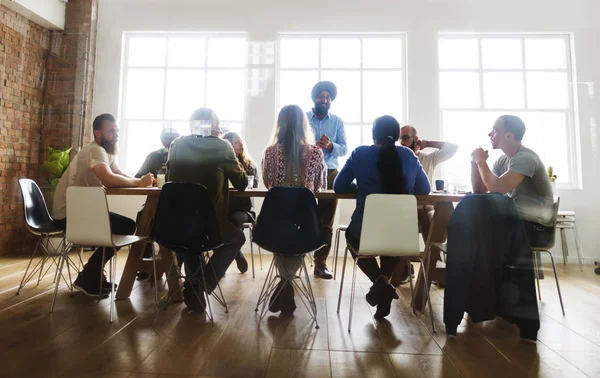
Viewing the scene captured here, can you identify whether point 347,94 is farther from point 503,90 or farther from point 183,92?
point 183,92

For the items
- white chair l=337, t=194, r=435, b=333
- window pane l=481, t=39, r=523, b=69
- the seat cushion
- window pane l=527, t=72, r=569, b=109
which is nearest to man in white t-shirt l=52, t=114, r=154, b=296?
the seat cushion

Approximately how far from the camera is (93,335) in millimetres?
1885

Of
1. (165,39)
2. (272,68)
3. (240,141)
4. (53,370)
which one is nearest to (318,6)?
(272,68)

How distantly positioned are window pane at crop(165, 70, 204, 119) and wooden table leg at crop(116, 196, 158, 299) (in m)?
2.99

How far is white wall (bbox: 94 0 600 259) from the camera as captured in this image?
480 centimetres

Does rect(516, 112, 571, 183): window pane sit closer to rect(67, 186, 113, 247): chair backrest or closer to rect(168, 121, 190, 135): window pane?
rect(168, 121, 190, 135): window pane

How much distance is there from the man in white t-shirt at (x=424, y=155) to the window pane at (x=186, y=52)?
3370 millimetres

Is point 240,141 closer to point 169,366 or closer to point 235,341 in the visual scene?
point 235,341

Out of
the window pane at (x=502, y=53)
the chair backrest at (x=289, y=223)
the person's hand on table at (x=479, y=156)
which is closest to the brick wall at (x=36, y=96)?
the chair backrest at (x=289, y=223)

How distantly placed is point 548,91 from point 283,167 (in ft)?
15.3

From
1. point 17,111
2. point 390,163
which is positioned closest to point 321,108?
point 390,163

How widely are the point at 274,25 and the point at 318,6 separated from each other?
675 millimetres

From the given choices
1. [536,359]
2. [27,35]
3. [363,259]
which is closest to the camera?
[536,359]

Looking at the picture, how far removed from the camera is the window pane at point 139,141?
528cm
